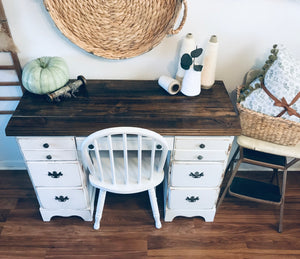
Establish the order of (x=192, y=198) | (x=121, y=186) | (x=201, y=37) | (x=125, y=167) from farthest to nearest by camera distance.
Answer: (x=192, y=198) < (x=201, y=37) < (x=121, y=186) < (x=125, y=167)

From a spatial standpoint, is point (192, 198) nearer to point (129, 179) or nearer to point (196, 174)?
point (196, 174)

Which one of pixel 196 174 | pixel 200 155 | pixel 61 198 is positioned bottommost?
pixel 61 198

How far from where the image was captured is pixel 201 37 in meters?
1.81

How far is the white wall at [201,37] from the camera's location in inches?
66.7

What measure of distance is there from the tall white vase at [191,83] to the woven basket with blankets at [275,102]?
261 millimetres

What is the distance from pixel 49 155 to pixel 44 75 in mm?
438

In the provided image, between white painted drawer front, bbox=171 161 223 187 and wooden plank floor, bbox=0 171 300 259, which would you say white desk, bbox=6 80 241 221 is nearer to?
white painted drawer front, bbox=171 161 223 187

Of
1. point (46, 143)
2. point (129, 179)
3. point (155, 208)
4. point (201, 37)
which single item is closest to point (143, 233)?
point (155, 208)

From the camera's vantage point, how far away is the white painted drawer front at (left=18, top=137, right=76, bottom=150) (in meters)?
1.57

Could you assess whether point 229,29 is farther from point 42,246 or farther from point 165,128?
point 42,246

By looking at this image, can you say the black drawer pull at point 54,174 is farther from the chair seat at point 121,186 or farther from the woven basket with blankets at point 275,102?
the woven basket with blankets at point 275,102

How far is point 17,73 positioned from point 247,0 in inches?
56.5

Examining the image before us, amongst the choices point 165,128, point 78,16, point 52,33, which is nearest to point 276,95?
point 165,128

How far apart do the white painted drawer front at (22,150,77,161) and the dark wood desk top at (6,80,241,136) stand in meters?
0.14
